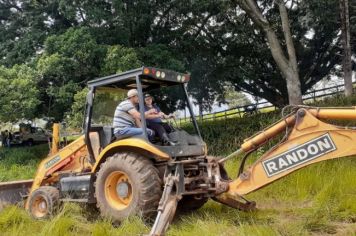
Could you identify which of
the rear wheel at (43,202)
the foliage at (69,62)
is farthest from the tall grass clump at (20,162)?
the rear wheel at (43,202)

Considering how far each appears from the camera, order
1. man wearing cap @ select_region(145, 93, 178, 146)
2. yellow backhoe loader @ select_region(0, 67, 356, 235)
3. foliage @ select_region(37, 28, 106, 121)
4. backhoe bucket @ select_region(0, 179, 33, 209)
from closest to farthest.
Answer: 1. yellow backhoe loader @ select_region(0, 67, 356, 235)
2. man wearing cap @ select_region(145, 93, 178, 146)
3. backhoe bucket @ select_region(0, 179, 33, 209)
4. foliage @ select_region(37, 28, 106, 121)

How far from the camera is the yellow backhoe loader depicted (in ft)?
19.9

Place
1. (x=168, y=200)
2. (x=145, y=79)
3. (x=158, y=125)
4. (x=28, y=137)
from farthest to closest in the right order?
1. (x=28, y=137)
2. (x=145, y=79)
3. (x=158, y=125)
4. (x=168, y=200)

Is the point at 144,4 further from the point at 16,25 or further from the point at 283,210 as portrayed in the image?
the point at 283,210

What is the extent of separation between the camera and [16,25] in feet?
71.1

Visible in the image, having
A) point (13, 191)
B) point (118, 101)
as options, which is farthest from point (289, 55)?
point (13, 191)

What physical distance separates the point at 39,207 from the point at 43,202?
5.8 inches

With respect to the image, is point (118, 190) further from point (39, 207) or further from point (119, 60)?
point (119, 60)

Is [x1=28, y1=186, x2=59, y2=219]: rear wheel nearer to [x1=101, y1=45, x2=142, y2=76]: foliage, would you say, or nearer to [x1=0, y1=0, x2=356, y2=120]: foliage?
[x1=0, y1=0, x2=356, y2=120]: foliage

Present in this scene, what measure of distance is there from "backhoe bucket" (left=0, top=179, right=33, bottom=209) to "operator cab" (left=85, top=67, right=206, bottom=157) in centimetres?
212

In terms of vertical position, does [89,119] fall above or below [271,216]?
above

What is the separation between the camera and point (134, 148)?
6.89 m

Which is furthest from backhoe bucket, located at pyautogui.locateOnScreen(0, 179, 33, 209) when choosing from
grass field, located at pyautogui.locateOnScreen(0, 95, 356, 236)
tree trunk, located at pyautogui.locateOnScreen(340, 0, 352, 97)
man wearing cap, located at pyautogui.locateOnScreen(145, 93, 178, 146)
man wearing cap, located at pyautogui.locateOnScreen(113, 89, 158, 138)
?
tree trunk, located at pyautogui.locateOnScreen(340, 0, 352, 97)

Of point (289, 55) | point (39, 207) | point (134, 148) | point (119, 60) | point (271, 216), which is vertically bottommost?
point (271, 216)
